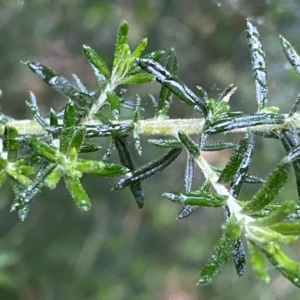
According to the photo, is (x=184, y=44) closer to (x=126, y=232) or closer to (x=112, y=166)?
(x=126, y=232)

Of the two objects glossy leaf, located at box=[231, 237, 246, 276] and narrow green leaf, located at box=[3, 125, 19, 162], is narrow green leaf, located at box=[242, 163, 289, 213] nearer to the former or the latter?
glossy leaf, located at box=[231, 237, 246, 276]

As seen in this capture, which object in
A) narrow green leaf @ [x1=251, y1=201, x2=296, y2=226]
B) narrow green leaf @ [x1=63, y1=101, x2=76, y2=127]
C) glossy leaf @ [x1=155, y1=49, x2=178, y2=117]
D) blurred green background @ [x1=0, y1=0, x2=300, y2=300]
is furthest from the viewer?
blurred green background @ [x1=0, y1=0, x2=300, y2=300]

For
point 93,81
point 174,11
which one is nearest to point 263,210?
point 174,11

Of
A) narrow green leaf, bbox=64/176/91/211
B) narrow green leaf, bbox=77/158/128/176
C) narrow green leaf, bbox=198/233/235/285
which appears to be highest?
narrow green leaf, bbox=77/158/128/176

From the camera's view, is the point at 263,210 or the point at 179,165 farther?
the point at 179,165

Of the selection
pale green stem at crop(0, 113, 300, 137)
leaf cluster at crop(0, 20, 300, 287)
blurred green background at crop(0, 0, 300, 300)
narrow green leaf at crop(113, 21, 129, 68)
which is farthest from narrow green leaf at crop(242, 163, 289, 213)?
blurred green background at crop(0, 0, 300, 300)

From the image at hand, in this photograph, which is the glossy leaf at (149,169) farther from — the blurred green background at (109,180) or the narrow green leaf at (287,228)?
the blurred green background at (109,180)
